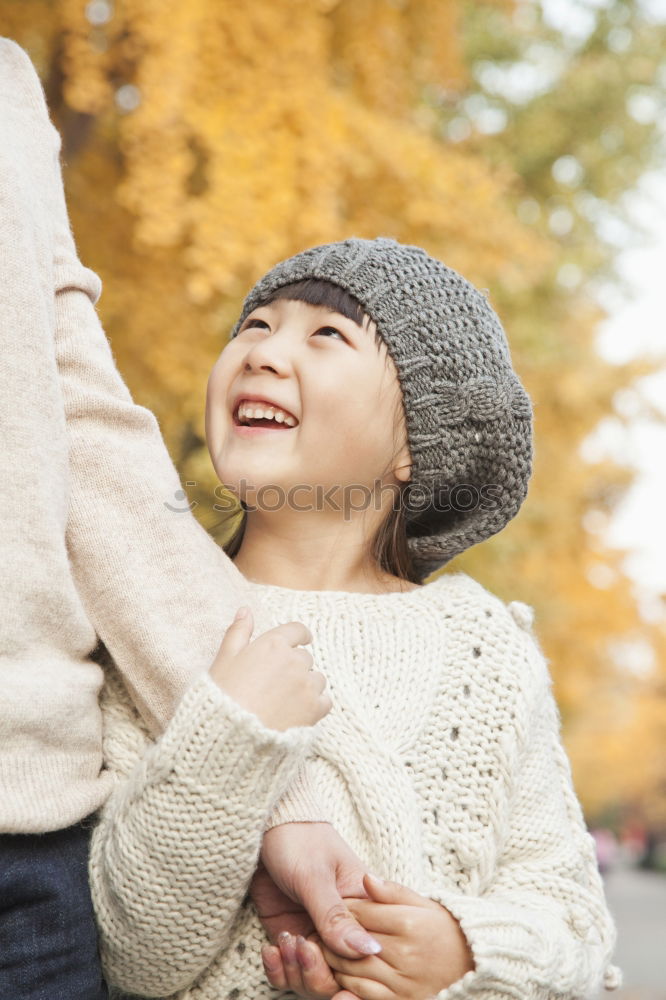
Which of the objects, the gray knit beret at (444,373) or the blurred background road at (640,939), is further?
the blurred background road at (640,939)

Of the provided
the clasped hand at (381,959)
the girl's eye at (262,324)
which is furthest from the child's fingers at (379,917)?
the girl's eye at (262,324)

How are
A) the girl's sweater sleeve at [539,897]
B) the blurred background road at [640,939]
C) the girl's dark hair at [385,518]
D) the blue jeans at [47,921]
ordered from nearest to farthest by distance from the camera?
the blue jeans at [47,921] < the girl's sweater sleeve at [539,897] < the girl's dark hair at [385,518] < the blurred background road at [640,939]

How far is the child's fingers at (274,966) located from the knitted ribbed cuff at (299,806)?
0.56ft

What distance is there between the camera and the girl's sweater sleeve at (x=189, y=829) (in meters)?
1.43

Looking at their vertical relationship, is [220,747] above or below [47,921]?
above

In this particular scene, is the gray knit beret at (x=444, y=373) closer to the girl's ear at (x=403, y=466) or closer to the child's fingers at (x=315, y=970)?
the girl's ear at (x=403, y=466)

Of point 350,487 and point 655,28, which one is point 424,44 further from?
point 350,487

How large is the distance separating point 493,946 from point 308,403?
3.11 feet

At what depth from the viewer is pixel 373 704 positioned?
1868 mm

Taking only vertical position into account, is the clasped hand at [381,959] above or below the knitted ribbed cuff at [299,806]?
below

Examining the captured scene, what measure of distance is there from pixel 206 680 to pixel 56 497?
32 centimetres

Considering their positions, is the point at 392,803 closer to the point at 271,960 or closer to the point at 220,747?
the point at 271,960

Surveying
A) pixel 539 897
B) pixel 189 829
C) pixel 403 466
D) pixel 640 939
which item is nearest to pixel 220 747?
pixel 189 829

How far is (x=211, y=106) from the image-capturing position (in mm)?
4836
